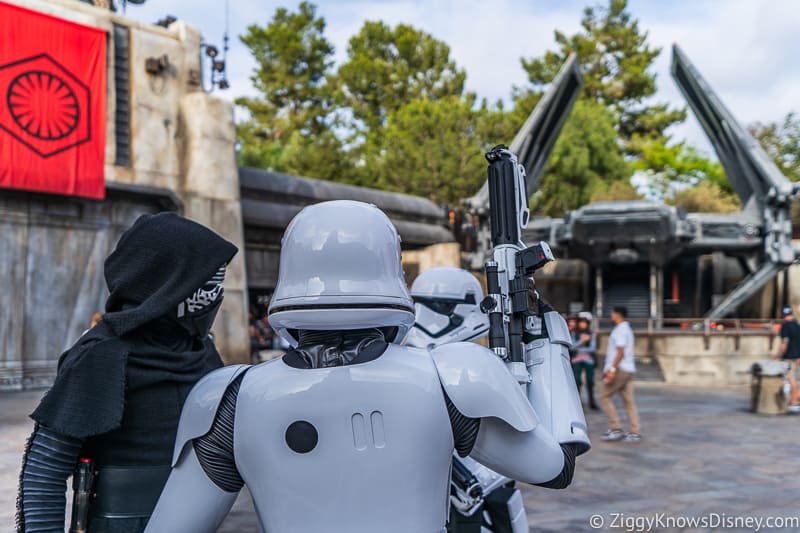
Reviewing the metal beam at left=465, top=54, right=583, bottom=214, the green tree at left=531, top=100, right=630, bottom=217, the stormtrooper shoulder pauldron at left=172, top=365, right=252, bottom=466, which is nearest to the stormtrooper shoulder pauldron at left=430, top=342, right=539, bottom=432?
the stormtrooper shoulder pauldron at left=172, top=365, right=252, bottom=466

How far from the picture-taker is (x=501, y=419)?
157 centimetres

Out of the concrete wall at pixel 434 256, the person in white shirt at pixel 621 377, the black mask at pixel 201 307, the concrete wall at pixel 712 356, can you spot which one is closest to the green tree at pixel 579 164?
the concrete wall at pixel 434 256

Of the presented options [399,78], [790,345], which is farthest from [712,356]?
[399,78]

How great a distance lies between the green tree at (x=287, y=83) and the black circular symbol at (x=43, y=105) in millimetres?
22964

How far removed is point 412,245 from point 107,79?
10.4 metres

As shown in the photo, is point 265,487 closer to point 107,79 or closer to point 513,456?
point 513,456

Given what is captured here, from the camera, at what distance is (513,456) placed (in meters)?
1.58

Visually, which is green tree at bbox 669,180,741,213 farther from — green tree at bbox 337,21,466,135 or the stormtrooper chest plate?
the stormtrooper chest plate

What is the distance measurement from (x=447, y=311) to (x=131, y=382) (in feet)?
6.61

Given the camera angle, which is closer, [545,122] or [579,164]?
[545,122]

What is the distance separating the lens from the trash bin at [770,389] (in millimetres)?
10547

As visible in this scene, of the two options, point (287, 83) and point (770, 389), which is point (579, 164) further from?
point (770, 389)

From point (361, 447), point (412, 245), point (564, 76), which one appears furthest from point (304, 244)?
point (564, 76)

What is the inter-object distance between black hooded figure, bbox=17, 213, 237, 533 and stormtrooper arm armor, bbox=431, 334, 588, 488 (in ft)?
2.41
